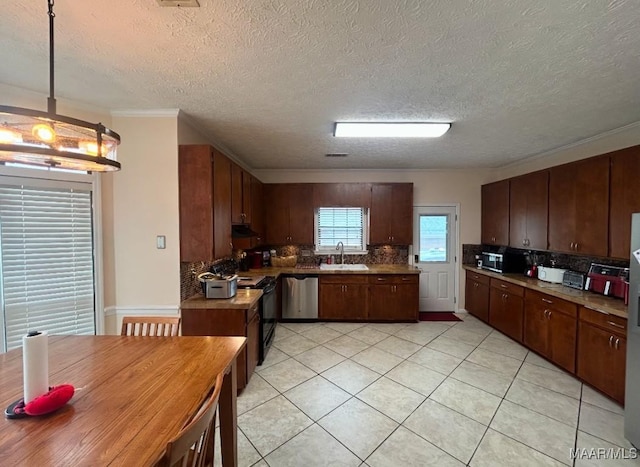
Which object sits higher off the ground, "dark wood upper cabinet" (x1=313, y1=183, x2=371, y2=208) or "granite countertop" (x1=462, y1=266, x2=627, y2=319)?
"dark wood upper cabinet" (x1=313, y1=183, x2=371, y2=208)

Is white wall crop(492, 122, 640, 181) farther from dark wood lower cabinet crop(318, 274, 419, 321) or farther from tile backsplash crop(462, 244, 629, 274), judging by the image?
dark wood lower cabinet crop(318, 274, 419, 321)

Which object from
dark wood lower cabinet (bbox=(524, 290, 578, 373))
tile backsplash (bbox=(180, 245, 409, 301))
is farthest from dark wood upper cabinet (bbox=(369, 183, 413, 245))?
dark wood lower cabinet (bbox=(524, 290, 578, 373))

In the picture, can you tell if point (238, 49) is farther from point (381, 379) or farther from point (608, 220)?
point (608, 220)

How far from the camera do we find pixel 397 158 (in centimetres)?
405

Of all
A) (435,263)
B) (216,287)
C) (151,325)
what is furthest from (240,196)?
(435,263)

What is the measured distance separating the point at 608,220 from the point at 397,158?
7.87ft

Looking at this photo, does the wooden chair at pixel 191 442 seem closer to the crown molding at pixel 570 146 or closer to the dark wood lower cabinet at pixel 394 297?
the dark wood lower cabinet at pixel 394 297

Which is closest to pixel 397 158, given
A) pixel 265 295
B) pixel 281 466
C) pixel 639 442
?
pixel 265 295

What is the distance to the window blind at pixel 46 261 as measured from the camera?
199 cm

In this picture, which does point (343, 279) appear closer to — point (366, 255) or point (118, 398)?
point (366, 255)

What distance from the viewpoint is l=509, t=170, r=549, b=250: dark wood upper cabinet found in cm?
339

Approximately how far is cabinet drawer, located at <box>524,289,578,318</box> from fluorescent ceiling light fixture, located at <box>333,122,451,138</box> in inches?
87.0

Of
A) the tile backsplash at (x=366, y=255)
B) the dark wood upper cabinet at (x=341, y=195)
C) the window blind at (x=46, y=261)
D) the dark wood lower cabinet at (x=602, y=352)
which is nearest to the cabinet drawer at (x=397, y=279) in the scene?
the tile backsplash at (x=366, y=255)

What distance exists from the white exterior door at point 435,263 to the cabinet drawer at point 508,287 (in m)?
0.89
